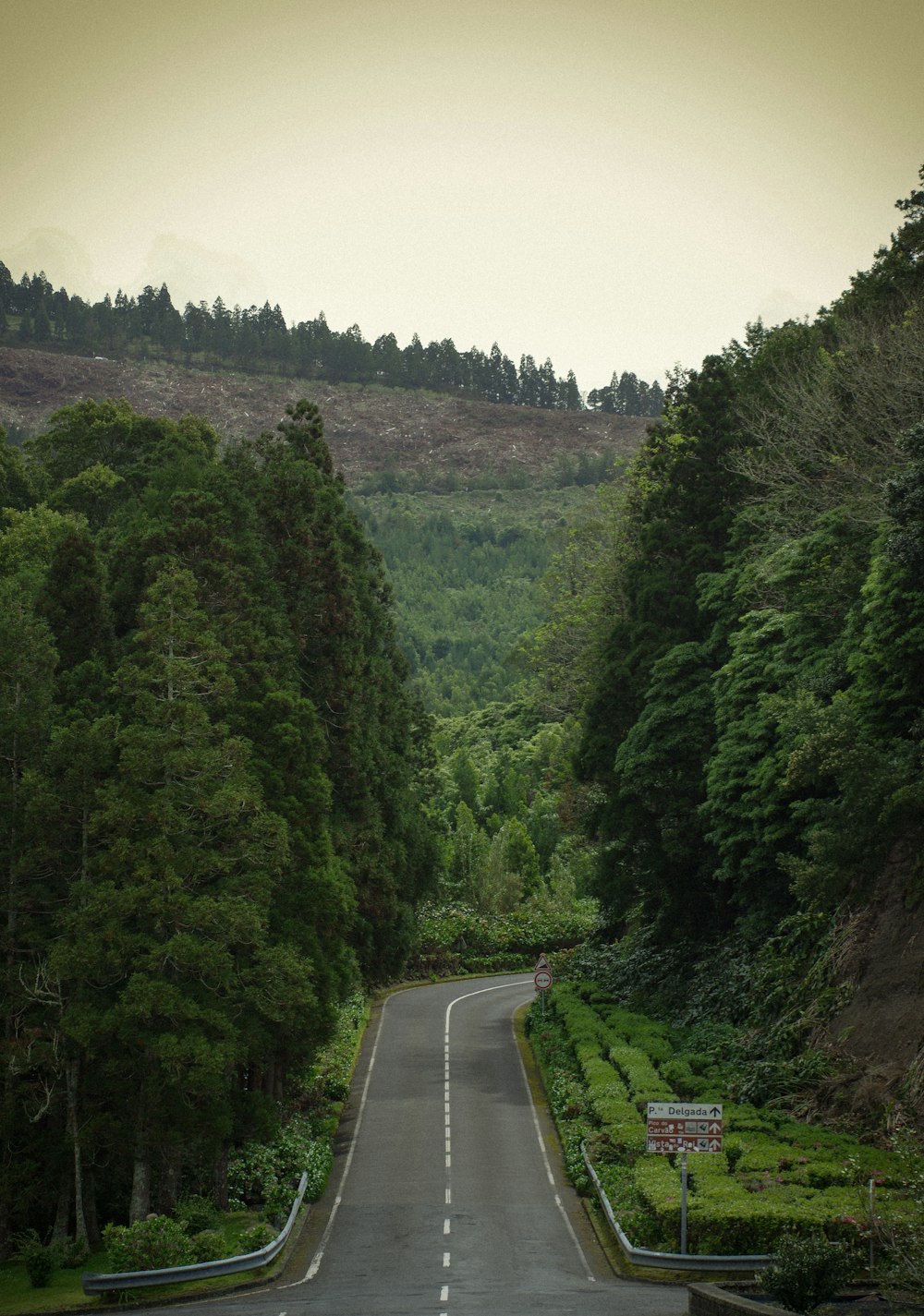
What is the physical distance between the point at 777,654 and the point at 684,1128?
18335 millimetres

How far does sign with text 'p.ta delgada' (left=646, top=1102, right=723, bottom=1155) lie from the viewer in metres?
22.7

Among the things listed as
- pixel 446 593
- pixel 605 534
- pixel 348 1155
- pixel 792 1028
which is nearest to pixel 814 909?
pixel 792 1028

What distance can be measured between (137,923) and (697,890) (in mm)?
21223

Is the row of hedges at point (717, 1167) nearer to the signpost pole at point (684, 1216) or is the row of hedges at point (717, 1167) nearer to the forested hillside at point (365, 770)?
the signpost pole at point (684, 1216)

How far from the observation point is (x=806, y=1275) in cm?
1805

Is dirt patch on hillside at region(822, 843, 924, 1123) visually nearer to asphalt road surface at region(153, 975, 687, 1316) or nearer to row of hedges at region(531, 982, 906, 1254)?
row of hedges at region(531, 982, 906, 1254)

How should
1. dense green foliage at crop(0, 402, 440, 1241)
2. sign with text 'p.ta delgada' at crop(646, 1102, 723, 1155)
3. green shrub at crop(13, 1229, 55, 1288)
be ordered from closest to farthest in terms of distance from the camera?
sign with text 'p.ta delgada' at crop(646, 1102, 723, 1155), green shrub at crop(13, 1229, 55, 1288), dense green foliage at crop(0, 402, 440, 1241)

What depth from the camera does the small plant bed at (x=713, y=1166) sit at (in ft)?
72.9

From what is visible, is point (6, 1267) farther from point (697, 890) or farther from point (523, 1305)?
point (697, 890)

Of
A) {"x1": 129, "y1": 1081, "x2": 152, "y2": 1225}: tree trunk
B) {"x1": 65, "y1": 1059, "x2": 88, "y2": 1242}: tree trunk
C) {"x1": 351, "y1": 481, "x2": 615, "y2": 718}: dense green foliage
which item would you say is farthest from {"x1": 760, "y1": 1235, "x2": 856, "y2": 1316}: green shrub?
{"x1": 351, "y1": 481, "x2": 615, "y2": 718}: dense green foliage

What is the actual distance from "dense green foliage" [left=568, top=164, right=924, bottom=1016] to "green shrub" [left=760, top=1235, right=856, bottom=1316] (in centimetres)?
1352

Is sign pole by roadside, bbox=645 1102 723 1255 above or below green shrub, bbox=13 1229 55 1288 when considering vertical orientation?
above

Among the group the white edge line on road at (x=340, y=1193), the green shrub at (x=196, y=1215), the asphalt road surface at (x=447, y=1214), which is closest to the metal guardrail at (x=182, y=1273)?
the asphalt road surface at (x=447, y=1214)

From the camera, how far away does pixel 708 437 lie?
157ft
